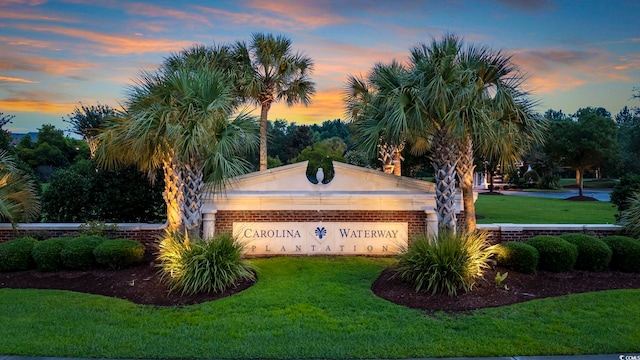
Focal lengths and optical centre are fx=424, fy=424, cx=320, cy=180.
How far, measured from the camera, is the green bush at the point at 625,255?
938 centimetres

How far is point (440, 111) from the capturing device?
31.3 feet

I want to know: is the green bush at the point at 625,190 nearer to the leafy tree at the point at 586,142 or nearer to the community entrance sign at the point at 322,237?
the community entrance sign at the point at 322,237

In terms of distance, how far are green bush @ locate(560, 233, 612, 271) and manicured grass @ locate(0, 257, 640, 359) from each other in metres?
1.40

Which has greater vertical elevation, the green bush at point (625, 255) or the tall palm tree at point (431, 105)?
the tall palm tree at point (431, 105)

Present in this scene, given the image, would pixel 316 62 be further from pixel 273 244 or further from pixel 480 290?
pixel 480 290

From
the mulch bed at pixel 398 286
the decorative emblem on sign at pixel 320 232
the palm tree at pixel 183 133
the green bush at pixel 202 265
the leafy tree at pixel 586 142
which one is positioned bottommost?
the mulch bed at pixel 398 286

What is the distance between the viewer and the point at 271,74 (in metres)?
21.8

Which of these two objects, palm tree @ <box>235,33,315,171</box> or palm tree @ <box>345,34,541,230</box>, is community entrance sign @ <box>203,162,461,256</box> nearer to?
palm tree @ <box>345,34,541,230</box>

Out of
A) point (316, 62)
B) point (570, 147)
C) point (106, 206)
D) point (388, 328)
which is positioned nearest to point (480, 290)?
point (388, 328)

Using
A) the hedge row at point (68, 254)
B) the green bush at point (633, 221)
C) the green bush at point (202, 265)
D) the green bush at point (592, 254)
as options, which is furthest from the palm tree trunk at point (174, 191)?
the green bush at point (633, 221)

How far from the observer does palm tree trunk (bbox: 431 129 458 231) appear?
9.98 m

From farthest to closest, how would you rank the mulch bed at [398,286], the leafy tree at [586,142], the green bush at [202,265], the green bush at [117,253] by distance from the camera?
the leafy tree at [586,142] → the green bush at [117,253] → the green bush at [202,265] → the mulch bed at [398,286]

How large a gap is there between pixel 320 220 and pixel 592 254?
6408 millimetres

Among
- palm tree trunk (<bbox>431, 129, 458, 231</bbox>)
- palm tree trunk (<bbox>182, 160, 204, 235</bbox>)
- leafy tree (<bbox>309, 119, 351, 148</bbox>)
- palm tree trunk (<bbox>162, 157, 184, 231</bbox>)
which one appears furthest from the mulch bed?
leafy tree (<bbox>309, 119, 351, 148</bbox>)
